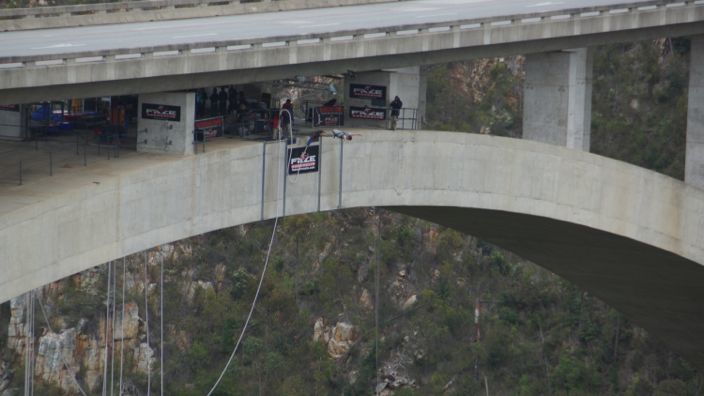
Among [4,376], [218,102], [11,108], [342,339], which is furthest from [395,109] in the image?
[4,376]

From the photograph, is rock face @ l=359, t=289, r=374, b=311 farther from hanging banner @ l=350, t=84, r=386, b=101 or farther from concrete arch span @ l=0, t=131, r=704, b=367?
hanging banner @ l=350, t=84, r=386, b=101

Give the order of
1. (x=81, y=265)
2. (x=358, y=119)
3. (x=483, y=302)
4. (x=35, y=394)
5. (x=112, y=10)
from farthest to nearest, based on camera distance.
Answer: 1. (x=483, y=302)
2. (x=35, y=394)
3. (x=112, y=10)
4. (x=358, y=119)
5. (x=81, y=265)

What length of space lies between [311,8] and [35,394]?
2363 centimetres

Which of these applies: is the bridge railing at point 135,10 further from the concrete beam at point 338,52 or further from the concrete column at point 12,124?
the concrete beam at point 338,52

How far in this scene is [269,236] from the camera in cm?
9088

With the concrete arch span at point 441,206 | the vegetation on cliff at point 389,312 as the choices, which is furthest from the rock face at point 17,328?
the concrete arch span at point 441,206

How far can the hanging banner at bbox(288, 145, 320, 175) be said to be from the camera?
50250mm

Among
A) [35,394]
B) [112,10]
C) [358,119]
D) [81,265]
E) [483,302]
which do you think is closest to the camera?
[81,265]

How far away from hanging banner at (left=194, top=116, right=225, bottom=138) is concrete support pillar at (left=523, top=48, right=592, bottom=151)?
13.8m

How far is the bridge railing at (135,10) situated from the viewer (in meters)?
58.8

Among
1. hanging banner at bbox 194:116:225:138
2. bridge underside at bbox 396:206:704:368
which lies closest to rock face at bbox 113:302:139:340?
bridge underside at bbox 396:206:704:368

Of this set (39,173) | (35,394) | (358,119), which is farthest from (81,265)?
(35,394)

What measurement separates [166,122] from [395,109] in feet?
33.7

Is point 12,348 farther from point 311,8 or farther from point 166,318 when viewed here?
point 311,8
